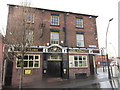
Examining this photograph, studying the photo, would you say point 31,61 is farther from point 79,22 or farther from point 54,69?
point 79,22

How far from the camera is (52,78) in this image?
13430mm

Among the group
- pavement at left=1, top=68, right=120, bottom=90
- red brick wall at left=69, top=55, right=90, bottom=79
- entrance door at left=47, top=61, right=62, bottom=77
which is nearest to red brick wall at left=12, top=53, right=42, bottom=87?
pavement at left=1, top=68, right=120, bottom=90

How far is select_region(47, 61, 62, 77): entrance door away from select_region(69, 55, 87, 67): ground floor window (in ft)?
5.61

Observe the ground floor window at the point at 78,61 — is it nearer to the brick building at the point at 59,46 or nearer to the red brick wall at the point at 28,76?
the brick building at the point at 59,46

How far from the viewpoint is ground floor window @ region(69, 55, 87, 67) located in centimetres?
1466

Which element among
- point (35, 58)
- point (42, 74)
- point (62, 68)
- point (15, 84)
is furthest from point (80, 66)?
point (15, 84)

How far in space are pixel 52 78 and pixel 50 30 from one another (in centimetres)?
663

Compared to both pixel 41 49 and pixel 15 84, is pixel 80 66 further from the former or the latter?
pixel 15 84

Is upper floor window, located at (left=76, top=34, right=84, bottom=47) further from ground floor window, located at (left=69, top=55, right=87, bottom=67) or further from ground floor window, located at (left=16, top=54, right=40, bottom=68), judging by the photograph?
ground floor window, located at (left=16, top=54, right=40, bottom=68)

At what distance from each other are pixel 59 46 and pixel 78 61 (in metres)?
3.70

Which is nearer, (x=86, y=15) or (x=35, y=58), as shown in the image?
(x=35, y=58)

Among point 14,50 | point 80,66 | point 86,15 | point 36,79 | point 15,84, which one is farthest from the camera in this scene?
point 86,15

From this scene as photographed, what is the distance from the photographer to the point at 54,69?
14000 mm

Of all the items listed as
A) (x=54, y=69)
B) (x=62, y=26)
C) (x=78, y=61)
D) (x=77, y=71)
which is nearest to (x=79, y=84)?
(x=77, y=71)
